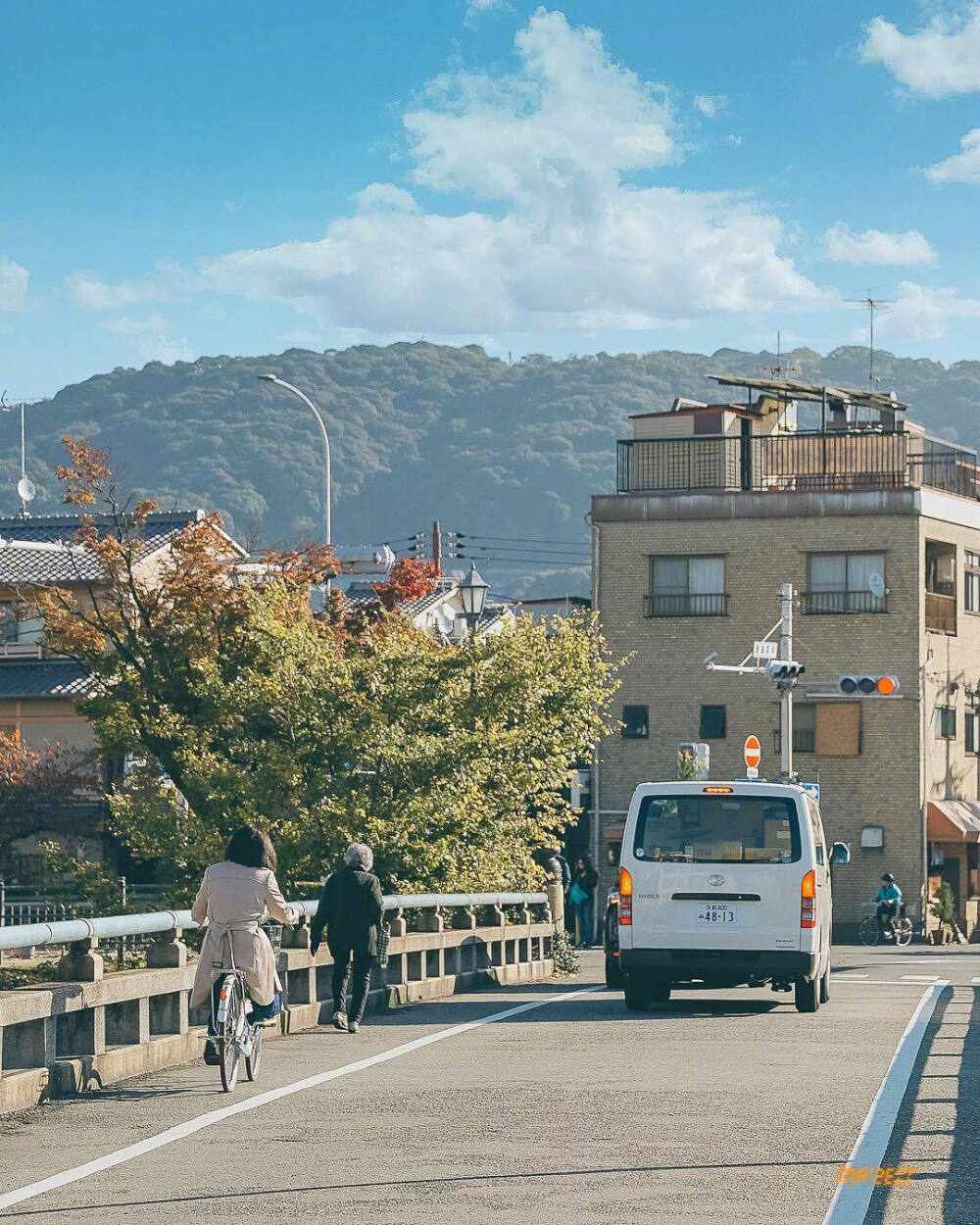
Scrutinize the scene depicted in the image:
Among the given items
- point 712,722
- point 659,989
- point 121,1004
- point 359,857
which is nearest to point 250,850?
point 121,1004

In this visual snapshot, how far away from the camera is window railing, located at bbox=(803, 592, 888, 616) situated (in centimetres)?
5891

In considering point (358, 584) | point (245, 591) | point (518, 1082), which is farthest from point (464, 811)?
point (358, 584)

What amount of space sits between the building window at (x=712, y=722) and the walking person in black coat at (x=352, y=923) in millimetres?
42134

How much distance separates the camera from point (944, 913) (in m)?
56.5

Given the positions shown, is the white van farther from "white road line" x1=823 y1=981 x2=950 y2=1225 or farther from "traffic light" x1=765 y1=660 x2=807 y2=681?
"traffic light" x1=765 y1=660 x2=807 y2=681

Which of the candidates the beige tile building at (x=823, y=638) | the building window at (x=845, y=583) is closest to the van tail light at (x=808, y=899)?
the beige tile building at (x=823, y=638)

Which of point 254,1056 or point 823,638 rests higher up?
point 823,638

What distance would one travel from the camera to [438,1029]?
18000 millimetres

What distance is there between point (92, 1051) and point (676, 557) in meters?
48.0

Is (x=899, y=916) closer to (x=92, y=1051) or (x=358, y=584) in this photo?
(x=358, y=584)

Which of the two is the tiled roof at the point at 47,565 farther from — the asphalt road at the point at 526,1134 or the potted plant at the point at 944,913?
the asphalt road at the point at 526,1134

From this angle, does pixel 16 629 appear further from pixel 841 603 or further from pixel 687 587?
pixel 841 603

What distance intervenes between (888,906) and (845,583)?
10223 mm

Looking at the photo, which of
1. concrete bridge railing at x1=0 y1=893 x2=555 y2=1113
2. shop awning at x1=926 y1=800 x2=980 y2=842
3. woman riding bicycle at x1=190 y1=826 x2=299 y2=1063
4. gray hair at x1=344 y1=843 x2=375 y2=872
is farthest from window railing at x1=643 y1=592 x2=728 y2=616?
woman riding bicycle at x1=190 y1=826 x2=299 y2=1063
